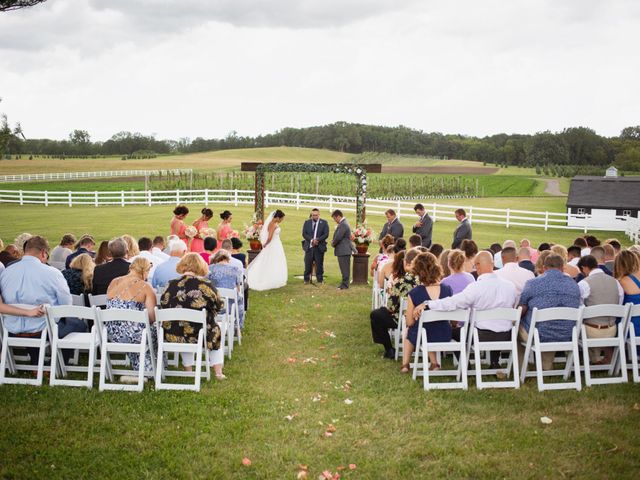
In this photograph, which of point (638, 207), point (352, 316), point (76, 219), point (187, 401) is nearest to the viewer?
point (187, 401)

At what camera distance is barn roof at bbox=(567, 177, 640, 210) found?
120 feet

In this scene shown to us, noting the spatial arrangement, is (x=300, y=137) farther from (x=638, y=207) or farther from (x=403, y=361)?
(x=403, y=361)

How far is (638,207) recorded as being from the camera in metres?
35.7

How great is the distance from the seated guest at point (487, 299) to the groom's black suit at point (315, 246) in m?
6.75

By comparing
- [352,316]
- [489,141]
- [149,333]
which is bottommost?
[352,316]

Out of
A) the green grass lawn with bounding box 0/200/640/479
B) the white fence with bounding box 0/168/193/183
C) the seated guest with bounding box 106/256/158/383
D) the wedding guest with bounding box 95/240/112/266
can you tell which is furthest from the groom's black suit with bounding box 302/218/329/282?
the white fence with bounding box 0/168/193/183

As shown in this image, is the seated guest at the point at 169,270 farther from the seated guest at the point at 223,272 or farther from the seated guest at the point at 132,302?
the seated guest at the point at 132,302

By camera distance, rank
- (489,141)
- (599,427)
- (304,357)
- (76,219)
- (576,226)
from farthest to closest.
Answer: (489,141) < (576,226) < (76,219) < (304,357) < (599,427)

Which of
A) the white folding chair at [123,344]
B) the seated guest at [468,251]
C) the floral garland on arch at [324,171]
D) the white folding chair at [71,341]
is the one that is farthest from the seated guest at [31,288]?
the floral garland on arch at [324,171]

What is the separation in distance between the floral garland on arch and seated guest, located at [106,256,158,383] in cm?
824

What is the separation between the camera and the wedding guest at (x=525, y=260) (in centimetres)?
916

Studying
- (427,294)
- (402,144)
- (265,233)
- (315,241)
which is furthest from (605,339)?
(402,144)

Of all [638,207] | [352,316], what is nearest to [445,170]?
[638,207]

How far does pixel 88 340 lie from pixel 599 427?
550 cm
